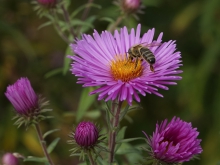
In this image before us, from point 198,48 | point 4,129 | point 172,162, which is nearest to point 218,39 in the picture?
point 198,48

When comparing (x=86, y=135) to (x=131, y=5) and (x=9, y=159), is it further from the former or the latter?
(x=131, y=5)

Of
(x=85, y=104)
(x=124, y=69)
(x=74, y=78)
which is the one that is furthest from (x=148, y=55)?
(x=74, y=78)

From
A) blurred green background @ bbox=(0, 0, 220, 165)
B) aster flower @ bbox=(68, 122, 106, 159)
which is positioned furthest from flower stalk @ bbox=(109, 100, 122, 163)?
blurred green background @ bbox=(0, 0, 220, 165)

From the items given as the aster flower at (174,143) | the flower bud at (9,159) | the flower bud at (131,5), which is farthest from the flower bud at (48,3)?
the aster flower at (174,143)

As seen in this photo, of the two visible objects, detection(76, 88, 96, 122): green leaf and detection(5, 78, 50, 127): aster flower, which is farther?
detection(76, 88, 96, 122): green leaf

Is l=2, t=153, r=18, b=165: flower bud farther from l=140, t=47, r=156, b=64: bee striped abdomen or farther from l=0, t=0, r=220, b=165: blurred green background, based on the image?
l=0, t=0, r=220, b=165: blurred green background
